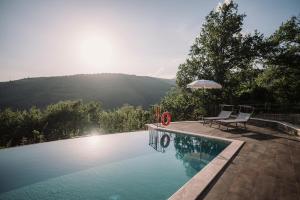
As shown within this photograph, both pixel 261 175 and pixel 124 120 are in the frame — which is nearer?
pixel 261 175

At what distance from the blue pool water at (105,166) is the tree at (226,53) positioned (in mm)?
9550

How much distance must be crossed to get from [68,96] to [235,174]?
8146 centimetres

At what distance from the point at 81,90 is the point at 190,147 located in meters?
81.7

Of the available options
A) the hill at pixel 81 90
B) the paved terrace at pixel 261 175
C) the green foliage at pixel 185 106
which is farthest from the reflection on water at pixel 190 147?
the hill at pixel 81 90

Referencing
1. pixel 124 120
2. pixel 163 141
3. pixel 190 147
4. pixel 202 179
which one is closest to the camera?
pixel 202 179

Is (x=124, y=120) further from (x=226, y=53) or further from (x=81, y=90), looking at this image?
(x=81, y=90)

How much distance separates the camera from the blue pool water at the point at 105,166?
539 cm

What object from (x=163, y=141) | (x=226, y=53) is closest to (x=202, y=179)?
(x=163, y=141)

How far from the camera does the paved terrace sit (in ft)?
12.3

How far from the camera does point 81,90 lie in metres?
84.6

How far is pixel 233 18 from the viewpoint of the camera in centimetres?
1777

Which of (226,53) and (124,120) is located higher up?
(226,53)

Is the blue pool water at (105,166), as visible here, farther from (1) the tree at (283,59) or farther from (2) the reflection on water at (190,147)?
(1) the tree at (283,59)

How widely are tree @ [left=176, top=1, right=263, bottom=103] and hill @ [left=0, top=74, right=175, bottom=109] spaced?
61271mm
